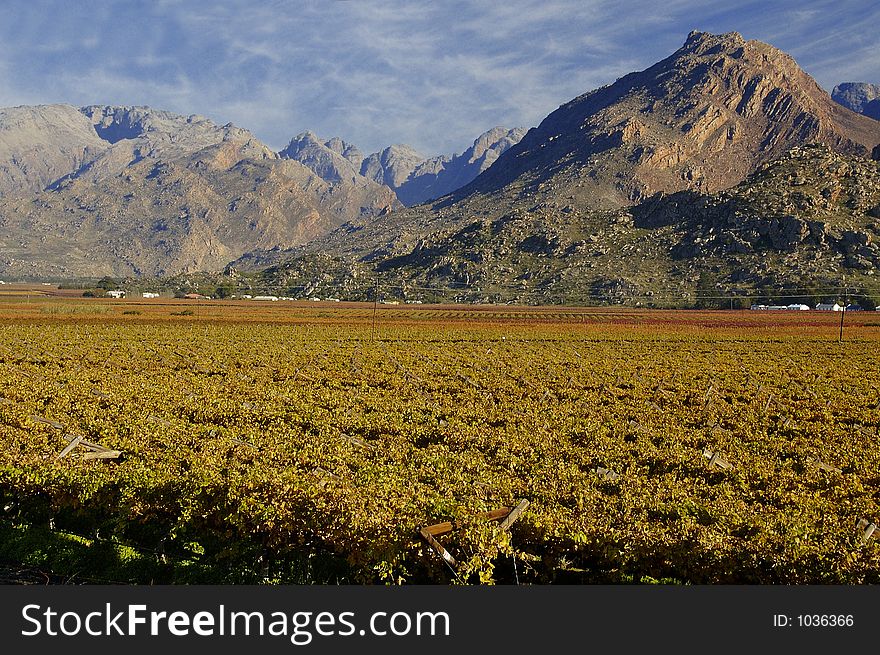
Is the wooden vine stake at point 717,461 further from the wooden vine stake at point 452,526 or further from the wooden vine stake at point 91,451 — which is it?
the wooden vine stake at point 91,451

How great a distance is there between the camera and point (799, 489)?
13.9 m

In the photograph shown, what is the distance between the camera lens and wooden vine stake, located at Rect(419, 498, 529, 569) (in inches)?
400

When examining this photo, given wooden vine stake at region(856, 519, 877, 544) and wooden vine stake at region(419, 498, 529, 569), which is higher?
wooden vine stake at region(419, 498, 529, 569)

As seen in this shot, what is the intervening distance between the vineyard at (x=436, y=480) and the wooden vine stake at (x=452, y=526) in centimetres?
4

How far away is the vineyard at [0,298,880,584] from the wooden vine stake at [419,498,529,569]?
0.04 m

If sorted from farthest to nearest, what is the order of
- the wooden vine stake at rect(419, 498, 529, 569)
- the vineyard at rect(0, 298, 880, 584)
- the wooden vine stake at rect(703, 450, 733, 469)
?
the wooden vine stake at rect(703, 450, 733, 469) → the vineyard at rect(0, 298, 880, 584) → the wooden vine stake at rect(419, 498, 529, 569)

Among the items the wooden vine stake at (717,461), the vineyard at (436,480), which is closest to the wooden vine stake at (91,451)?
the vineyard at (436,480)

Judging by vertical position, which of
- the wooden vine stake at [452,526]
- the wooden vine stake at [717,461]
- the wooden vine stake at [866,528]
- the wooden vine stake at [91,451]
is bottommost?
the wooden vine stake at [866,528]

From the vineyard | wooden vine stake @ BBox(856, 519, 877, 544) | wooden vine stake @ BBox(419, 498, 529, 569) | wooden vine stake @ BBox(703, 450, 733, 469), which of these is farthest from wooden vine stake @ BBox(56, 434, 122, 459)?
wooden vine stake @ BBox(856, 519, 877, 544)

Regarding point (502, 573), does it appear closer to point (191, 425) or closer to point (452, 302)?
point (191, 425)

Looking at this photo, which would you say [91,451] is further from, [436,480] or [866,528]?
[866,528]

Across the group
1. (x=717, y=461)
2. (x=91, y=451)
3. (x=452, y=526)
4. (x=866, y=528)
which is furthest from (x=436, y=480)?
(x=91, y=451)

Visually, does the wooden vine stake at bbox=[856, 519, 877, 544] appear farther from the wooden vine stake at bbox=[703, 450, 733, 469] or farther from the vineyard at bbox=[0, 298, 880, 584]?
the wooden vine stake at bbox=[703, 450, 733, 469]

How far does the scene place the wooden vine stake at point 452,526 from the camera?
33.3 ft
